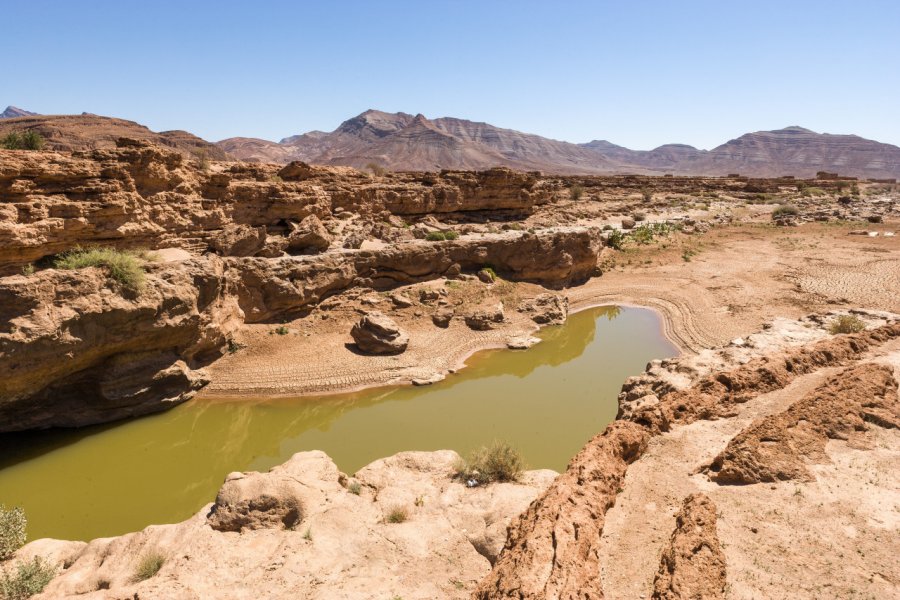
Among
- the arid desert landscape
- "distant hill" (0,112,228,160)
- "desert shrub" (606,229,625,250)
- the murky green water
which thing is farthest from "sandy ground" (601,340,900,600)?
"distant hill" (0,112,228,160)

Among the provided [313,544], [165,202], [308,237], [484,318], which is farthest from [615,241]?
[313,544]

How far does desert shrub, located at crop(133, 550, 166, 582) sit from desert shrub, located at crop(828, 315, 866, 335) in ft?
50.0

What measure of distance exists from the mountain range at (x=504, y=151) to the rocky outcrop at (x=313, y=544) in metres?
71.3

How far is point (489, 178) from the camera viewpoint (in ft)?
92.2

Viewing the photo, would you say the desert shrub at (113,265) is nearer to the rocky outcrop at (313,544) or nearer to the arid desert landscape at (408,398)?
the arid desert landscape at (408,398)

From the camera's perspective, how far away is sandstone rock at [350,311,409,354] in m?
15.1

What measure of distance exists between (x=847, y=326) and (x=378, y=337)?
532 inches

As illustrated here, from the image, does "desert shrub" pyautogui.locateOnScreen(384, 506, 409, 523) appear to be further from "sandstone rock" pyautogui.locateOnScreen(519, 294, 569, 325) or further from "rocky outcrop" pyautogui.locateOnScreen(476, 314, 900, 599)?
"sandstone rock" pyautogui.locateOnScreen(519, 294, 569, 325)

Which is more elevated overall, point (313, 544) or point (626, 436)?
point (626, 436)

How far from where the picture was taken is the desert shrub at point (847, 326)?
1101 centimetres

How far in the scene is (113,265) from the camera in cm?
1141

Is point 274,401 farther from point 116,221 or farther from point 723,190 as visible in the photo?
point 723,190

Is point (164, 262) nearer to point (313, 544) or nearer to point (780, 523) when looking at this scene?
point (313, 544)

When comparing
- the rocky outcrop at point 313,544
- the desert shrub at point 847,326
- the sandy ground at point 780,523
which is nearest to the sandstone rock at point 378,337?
the rocky outcrop at point 313,544
